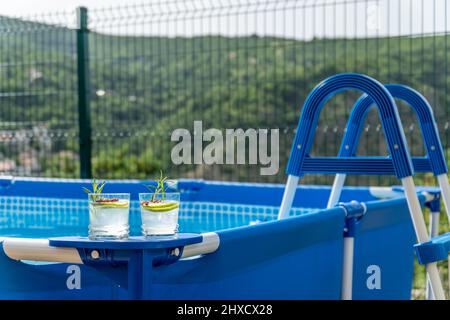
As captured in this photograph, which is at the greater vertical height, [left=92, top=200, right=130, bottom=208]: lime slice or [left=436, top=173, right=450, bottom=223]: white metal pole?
[left=92, top=200, right=130, bottom=208]: lime slice

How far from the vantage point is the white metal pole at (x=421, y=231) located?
2629 mm

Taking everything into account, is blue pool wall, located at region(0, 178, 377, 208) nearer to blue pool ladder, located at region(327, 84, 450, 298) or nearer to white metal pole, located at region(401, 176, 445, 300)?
blue pool ladder, located at region(327, 84, 450, 298)

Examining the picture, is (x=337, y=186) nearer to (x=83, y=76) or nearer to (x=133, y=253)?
(x=133, y=253)

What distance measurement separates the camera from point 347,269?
10.2 feet

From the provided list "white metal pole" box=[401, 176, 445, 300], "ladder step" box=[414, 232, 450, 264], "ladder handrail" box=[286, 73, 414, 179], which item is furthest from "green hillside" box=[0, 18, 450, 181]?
"ladder step" box=[414, 232, 450, 264]

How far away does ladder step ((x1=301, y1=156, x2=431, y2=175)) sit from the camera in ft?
9.73

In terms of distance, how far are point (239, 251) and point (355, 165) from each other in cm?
94

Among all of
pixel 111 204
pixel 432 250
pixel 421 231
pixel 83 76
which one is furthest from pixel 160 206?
pixel 83 76

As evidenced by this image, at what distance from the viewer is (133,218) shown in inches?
189

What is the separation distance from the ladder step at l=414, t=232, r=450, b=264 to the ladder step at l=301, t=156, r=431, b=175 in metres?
0.48
